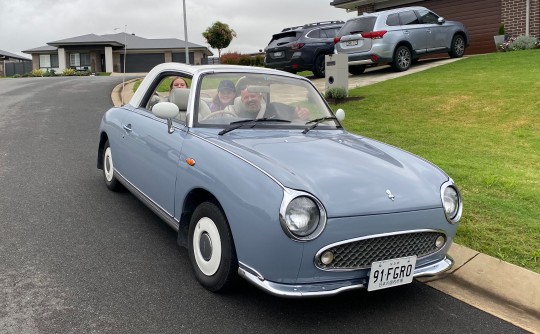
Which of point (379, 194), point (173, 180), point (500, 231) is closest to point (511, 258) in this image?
point (500, 231)

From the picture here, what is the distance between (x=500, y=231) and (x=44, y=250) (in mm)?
3805

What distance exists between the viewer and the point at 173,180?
389cm

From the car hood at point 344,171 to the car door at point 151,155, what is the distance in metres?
0.48

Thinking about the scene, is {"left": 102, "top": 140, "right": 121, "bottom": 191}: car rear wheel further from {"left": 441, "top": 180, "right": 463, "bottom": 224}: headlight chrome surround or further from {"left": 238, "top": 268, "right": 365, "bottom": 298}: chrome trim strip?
{"left": 441, "top": 180, "right": 463, "bottom": 224}: headlight chrome surround

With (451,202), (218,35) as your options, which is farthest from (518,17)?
(218,35)

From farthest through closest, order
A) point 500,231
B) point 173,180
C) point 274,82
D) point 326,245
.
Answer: point 274,82 < point 500,231 < point 173,180 < point 326,245

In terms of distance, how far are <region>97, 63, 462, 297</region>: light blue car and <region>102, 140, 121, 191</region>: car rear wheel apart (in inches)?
49.6

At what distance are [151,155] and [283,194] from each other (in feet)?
6.12

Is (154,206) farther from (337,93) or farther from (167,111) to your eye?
(337,93)

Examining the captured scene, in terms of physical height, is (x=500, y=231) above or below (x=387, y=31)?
below

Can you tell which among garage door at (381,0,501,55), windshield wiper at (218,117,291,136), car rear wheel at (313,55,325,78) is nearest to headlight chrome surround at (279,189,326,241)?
windshield wiper at (218,117,291,136)

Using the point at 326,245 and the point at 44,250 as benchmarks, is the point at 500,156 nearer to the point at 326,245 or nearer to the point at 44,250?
the point at 326,245

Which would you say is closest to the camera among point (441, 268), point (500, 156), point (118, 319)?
point (118, 319)

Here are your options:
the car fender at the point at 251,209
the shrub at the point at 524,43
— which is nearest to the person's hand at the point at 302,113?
the car fender at the point at 251,209
